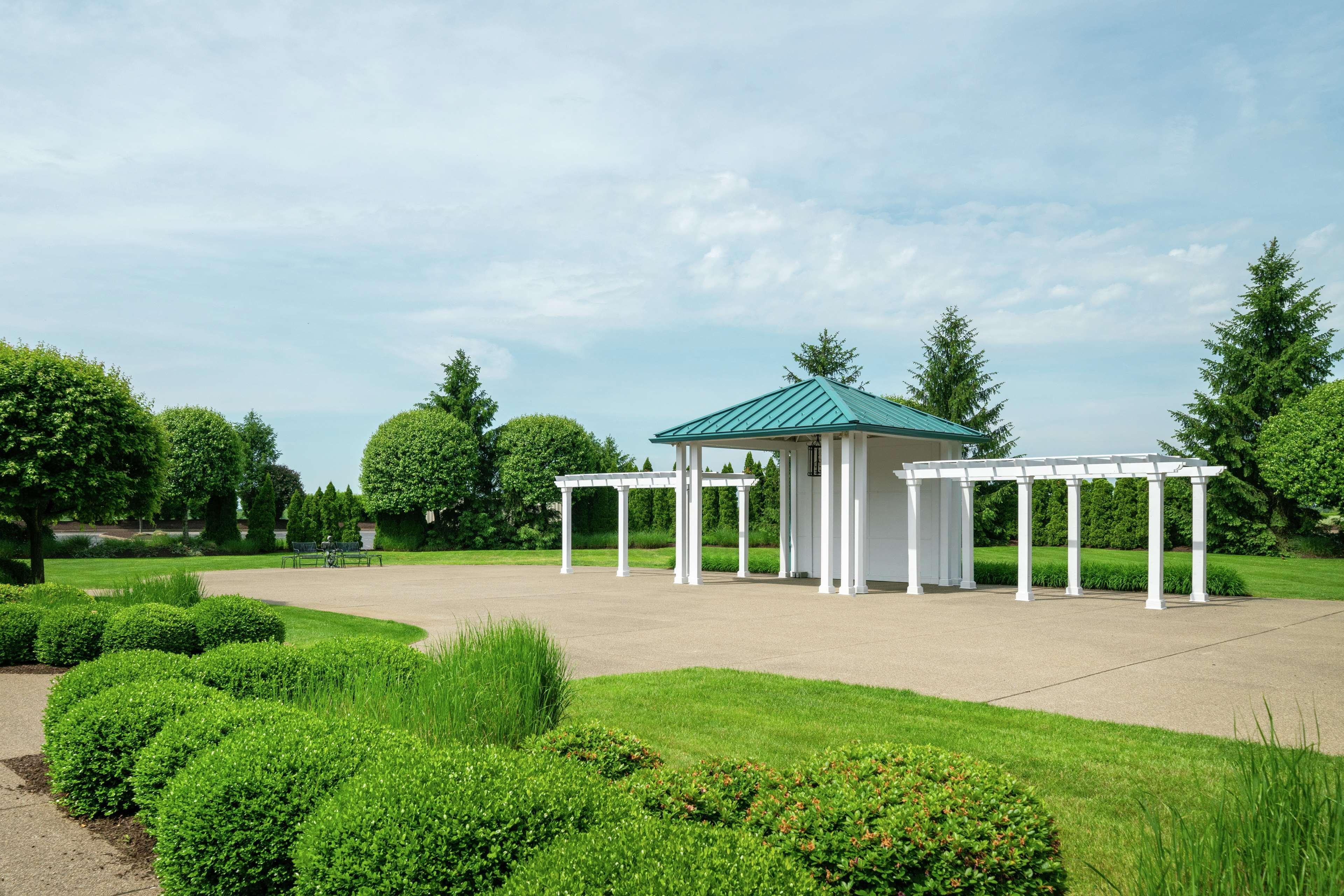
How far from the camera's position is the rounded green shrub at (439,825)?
3086mm

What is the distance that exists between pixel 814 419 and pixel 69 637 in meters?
13.0

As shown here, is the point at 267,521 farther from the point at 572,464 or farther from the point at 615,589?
the point at 615,589

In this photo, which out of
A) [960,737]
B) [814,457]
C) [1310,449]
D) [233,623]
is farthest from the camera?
[1310,449]

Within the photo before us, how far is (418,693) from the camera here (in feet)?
16.2

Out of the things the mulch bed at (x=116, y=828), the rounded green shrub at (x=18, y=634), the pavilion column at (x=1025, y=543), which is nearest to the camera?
the mulch bed at (x=116, y=828)

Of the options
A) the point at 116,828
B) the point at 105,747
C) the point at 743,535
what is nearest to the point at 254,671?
the point at 105,747

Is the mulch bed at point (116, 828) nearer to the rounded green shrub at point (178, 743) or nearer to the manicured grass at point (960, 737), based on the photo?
the rounded green shrub at point (178, 743)

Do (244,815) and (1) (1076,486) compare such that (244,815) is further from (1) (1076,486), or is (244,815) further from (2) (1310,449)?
(2) (1310,449)

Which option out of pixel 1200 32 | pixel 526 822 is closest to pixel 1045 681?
pixel 526 822

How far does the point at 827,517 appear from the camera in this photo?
18141mm

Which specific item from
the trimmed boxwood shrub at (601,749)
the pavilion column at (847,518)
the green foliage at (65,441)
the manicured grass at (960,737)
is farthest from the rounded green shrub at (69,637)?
the pavilion column at (847,518)

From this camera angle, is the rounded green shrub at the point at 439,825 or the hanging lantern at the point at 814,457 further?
the hanging lantern at the point at 814,457

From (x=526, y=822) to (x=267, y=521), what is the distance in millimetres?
36360

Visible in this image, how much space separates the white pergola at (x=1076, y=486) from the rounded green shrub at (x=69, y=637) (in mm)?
13477
